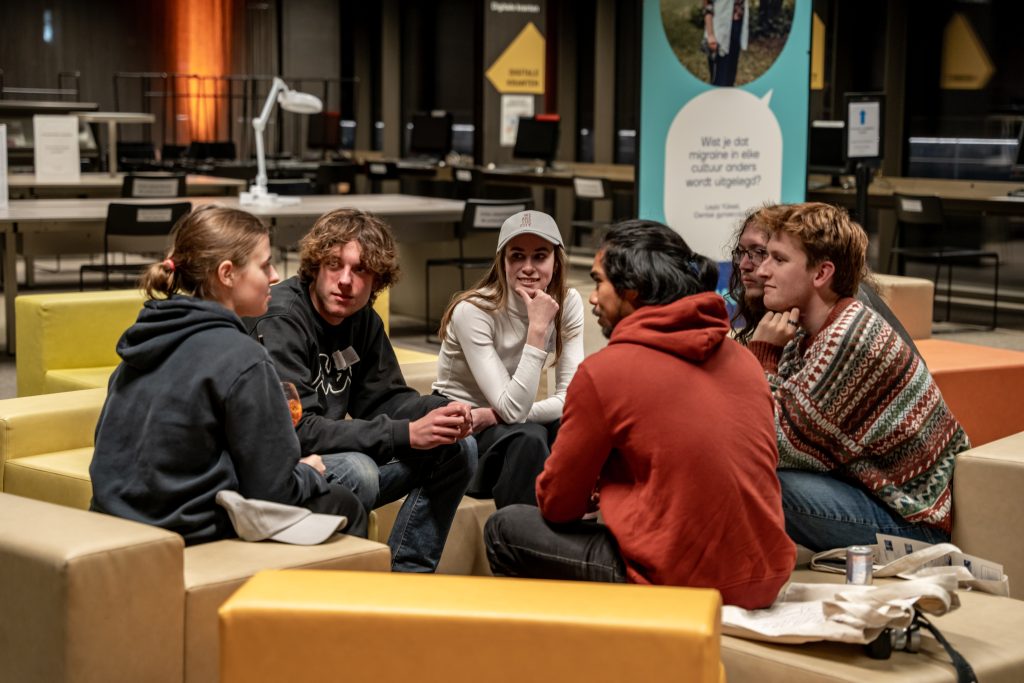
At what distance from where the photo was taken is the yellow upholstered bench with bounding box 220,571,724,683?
5.76 ft

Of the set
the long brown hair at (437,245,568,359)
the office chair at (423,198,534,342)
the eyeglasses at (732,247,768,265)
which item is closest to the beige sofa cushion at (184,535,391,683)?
the long brown hair at (437,245,568,359)

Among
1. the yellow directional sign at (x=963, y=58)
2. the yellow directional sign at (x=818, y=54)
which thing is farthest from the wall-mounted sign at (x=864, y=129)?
the yellow directional sign at (x=818, y=54)

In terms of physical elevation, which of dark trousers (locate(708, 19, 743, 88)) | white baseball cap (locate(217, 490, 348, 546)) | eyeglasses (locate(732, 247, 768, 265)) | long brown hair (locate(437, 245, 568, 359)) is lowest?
white baseball cap (locate(217, 490, 348, 546))

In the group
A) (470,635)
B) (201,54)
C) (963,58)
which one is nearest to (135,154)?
(201,54)

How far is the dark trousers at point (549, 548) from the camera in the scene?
248 cm

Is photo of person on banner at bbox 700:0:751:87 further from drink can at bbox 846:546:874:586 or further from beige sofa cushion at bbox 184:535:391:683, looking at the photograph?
beige sofa cushion at bbox 184:535:391:683

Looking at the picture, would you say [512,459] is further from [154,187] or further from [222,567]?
[154,187]

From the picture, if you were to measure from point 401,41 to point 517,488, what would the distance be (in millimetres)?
15535

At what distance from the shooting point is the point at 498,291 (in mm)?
3578

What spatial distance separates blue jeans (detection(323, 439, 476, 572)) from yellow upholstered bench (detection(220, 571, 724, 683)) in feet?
4.26

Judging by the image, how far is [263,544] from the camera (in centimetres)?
251

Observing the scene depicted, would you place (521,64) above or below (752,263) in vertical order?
above

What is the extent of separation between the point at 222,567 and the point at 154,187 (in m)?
6.90

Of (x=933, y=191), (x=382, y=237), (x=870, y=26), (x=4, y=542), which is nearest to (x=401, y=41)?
(x=870, y=26)
